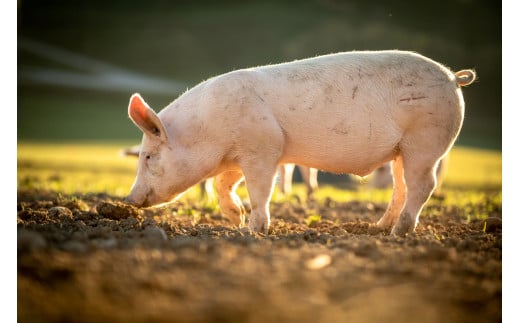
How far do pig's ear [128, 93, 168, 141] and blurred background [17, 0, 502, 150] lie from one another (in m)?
2.05

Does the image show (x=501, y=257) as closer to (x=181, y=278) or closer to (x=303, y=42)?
(x=181, y=278)

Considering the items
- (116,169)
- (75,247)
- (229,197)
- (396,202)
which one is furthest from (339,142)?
(116,169)

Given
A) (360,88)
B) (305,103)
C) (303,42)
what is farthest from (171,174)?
(303,42)

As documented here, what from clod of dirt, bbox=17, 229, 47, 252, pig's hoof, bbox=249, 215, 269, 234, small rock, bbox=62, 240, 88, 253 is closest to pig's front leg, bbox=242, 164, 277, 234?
pig's hoof, bbox=249, 215, 269, 234

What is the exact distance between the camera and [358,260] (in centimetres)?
390

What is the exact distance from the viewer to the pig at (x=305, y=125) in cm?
578

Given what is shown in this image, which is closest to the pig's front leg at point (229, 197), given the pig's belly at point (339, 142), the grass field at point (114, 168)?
the pig's belly at point (339, 142)

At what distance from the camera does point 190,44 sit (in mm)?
25375

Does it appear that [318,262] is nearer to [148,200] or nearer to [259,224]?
[259,224]

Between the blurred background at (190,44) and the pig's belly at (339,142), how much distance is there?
1747mm

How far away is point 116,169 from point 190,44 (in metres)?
9.29

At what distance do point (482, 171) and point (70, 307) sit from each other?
1819cm

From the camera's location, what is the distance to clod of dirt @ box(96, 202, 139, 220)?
19.3 feet

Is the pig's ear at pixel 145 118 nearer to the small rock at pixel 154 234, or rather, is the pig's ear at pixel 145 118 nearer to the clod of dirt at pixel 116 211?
the clod of dirt at pixel 116 211
